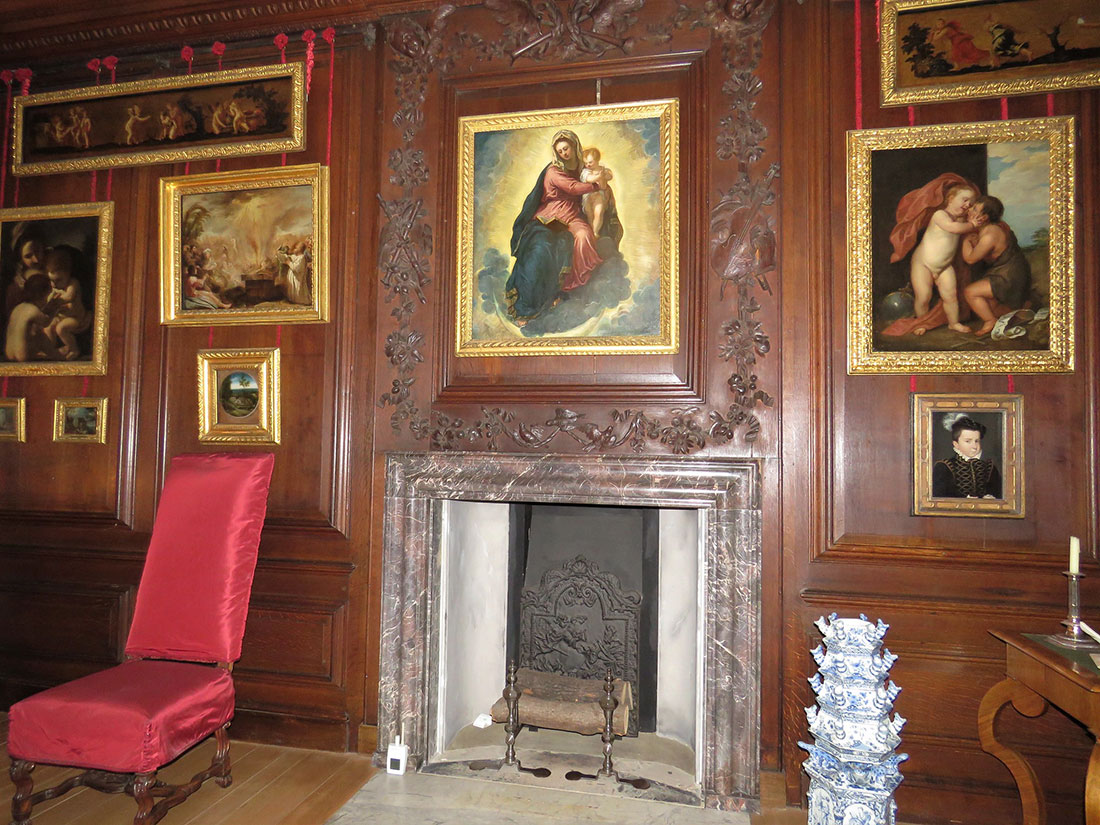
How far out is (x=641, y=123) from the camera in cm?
320

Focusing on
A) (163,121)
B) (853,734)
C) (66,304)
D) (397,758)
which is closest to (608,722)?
(397,758)

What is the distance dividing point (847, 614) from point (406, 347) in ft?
7.52

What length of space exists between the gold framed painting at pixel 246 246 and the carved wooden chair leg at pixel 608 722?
87.9 inches

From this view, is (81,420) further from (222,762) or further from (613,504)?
(613,504)

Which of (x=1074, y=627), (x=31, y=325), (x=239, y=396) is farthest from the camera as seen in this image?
(x=31, y=325)

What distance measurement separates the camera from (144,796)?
2.55 metres

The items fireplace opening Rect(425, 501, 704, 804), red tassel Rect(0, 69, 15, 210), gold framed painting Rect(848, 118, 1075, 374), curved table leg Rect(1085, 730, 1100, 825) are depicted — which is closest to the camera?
curved table leg Rect(1085, 730, 1100, 825)

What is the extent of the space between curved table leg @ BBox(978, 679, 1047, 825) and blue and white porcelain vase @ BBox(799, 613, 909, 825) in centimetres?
35

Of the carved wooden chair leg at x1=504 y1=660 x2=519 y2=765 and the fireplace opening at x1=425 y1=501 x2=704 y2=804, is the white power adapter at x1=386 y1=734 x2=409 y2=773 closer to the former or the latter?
the fireplace opening at x1=425 y1=501 x2=704 y2=804

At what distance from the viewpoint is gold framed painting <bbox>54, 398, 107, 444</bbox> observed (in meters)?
3.72

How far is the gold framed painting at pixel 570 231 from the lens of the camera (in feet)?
10.3

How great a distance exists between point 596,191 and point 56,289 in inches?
118

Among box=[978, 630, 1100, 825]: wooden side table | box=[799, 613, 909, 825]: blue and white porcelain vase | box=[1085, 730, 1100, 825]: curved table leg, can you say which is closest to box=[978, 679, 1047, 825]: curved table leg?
box=[978, 630, 1100, 825]: wooden side table

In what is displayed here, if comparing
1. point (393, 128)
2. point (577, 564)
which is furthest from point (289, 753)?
point (393, 128)
